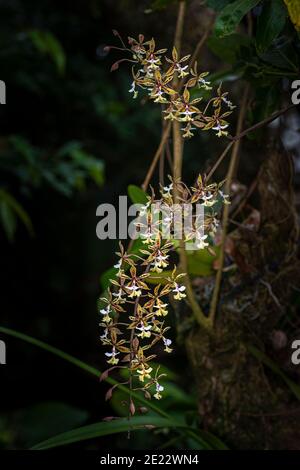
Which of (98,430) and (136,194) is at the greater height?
(136,194)

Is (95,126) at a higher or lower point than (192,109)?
higher

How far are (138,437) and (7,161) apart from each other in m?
0.83

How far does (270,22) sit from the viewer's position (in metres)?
0.64

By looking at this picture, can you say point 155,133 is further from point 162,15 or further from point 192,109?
point 192,109

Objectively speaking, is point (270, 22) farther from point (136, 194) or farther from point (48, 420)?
point (48, 420)

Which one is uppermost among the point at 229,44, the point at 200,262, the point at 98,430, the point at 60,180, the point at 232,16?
the point at 60,180

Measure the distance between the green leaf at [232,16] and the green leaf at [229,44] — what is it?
0.25 metres

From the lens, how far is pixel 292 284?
35.3 inches

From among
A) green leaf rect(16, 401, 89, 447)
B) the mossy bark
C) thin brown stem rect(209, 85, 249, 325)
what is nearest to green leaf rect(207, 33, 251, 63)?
thin brown stem rect(209, 85, 249, 325)

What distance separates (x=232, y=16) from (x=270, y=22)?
0.16ft

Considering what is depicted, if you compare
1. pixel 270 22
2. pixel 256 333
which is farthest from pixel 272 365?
pixel 270 22

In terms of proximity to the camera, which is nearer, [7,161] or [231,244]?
[231,244]

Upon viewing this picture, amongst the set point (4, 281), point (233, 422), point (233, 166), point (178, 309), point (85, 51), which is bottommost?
point (233, 422)

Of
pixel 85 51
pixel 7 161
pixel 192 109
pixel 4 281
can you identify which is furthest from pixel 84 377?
pixel 192 109
